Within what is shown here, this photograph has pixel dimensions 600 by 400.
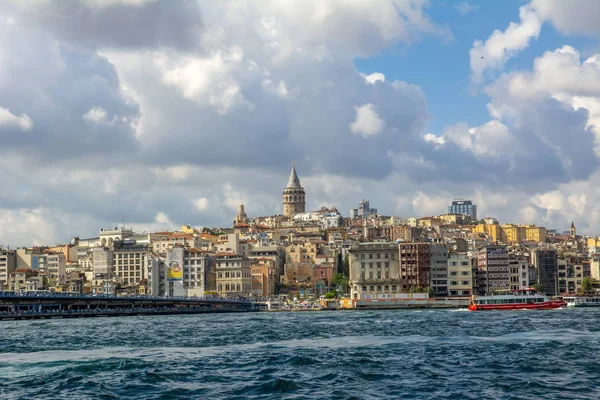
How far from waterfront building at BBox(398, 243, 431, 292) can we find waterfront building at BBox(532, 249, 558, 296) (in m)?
25.7

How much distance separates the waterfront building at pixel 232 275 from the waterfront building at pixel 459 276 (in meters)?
42.0

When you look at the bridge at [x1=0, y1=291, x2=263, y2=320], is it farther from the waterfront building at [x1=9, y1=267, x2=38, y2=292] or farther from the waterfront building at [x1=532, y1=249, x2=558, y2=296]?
the waterfront building at [x1=9, y1=267, x2=38, y2=292]

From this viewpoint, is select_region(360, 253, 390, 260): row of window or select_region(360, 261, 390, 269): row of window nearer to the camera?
select_region(360, 261, 390, 269): row of window

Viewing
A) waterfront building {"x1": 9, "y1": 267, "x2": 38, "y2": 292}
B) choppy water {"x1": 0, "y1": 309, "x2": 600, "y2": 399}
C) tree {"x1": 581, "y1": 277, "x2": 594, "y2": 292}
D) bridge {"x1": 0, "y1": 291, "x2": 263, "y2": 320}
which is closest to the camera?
choppy water {"x1": 0, "y1": 309, "x2": 600, "y2": 399}

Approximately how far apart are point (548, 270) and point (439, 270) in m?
24.8

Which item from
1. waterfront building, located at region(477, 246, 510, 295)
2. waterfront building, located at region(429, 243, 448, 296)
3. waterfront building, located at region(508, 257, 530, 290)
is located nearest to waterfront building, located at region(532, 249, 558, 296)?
waterfront building, located at region(508, 257, 530, 290)

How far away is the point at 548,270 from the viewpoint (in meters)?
166

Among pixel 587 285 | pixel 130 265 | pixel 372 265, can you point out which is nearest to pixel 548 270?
pixel 587 285

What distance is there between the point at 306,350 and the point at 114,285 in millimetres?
136179

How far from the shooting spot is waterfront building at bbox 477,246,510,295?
15188 cm

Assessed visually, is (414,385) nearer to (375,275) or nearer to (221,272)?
(375,275)

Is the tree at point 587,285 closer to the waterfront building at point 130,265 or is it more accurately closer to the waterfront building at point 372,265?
the waterfront building at point 372,265

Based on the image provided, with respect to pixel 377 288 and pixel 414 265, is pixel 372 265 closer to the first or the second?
pixel 377 288

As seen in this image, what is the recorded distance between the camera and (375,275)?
151 meters
